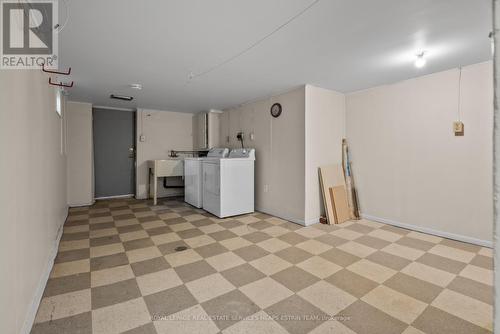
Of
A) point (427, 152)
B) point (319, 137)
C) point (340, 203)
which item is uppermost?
point (319, 137)

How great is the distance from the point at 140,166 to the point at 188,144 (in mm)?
1336

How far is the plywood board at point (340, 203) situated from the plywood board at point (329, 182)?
0.19 ft

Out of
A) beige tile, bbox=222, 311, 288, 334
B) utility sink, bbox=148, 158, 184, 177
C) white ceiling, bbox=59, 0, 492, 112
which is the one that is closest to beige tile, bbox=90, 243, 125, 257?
beige tile, bbox=222, 311, 288, 334

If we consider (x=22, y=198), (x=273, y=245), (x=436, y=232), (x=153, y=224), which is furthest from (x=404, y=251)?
(x=22, y=198)

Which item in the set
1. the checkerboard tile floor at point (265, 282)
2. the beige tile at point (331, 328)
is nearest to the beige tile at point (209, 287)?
the checkerboard tile floor at point (265, 282)

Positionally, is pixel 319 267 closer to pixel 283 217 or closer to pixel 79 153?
pixel 283 217

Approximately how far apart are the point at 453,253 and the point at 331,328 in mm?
2060

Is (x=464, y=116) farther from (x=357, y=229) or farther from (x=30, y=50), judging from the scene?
(x=30, y=50)

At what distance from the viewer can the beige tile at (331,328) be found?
59.5 inches

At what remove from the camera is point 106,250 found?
2.68 metres

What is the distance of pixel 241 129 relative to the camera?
4.97 metres

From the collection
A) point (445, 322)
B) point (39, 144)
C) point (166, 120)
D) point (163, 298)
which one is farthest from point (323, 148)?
point (166, 120)

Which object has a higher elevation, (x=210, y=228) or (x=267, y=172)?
(x=267, y=172)

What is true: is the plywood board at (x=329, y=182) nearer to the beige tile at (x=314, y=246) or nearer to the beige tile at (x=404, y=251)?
the beige tile at (x=314, y=246)
